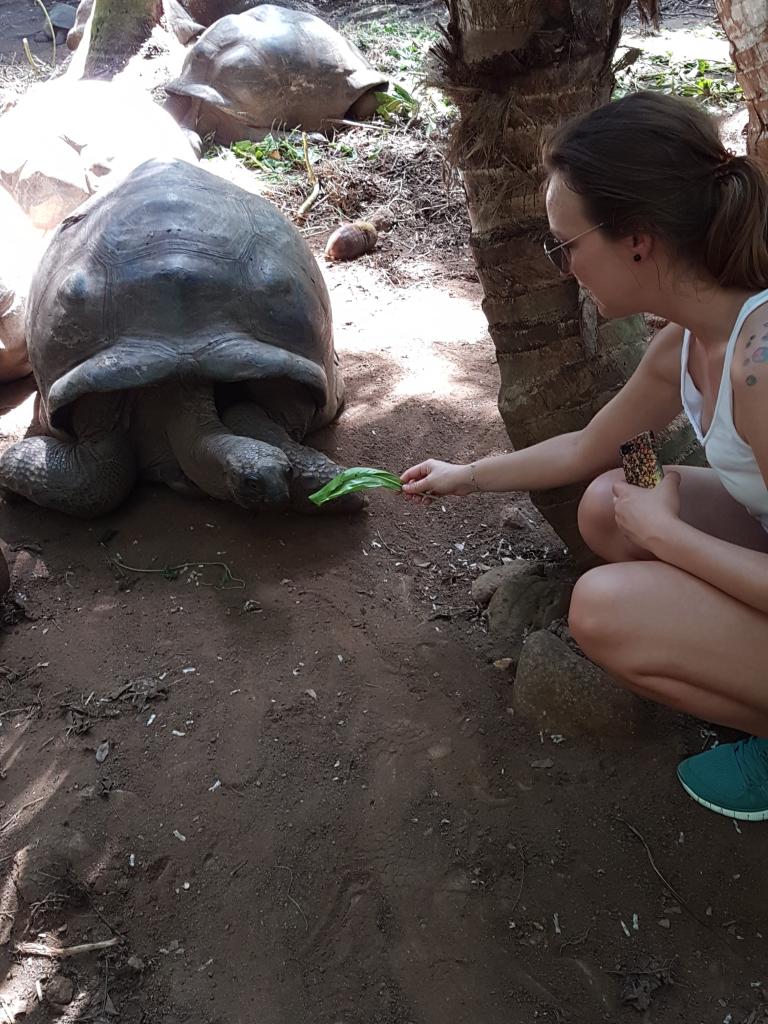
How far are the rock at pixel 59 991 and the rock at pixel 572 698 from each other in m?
1.21

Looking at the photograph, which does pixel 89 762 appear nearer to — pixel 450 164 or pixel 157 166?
pixel 450 164

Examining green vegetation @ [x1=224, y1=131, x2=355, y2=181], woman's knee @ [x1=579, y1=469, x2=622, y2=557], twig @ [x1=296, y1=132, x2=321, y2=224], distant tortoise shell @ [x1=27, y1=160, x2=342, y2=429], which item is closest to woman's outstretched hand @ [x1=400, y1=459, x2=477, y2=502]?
woman's knee @ [x1=579, y1=469, x2=622, y2=557]

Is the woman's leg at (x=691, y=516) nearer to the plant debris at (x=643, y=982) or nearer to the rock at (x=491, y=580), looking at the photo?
the rock at (x=491, y=580)

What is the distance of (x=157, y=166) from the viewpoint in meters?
3.81

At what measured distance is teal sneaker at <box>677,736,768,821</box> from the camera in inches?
74.9

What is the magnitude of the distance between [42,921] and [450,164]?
207 centimetres

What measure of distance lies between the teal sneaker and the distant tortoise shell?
6.71 ft

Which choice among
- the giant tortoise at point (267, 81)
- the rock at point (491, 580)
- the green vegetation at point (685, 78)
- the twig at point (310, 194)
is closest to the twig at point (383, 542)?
the rock at point (491, 580)

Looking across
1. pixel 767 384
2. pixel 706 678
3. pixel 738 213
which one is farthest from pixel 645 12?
pixel 706 678

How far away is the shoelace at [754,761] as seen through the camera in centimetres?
191

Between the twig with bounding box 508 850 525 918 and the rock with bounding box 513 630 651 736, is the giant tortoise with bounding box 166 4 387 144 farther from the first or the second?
the twig with bounding box 508 850 525 918

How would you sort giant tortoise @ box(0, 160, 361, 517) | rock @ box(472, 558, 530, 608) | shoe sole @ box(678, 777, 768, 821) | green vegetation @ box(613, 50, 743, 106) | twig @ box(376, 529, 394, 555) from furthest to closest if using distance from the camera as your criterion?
green vegetation @ box(613, 50, 743, 106) → giant tortoise @ box(0, 160, 361, 517) → twig @ box(376, 529, 394, 555) → rock @ box(472, 558, 530, 608) → shoe sole @ box(678, 777, 768, 821)

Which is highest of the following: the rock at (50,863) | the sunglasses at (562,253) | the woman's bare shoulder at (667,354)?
the sunglasses at (562,253)

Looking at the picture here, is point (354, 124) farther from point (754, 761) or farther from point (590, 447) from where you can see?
point (754, 761)
